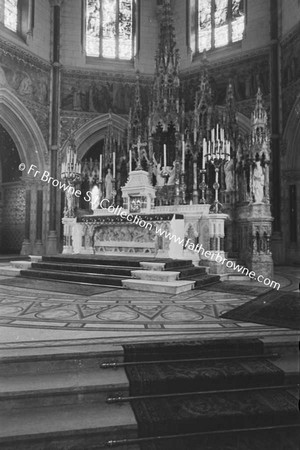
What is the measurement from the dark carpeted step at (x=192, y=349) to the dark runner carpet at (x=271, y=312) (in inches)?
30.8

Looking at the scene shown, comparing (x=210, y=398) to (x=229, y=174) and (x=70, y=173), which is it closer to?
(x=229, y=174)

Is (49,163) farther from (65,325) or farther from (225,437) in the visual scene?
(225,437)

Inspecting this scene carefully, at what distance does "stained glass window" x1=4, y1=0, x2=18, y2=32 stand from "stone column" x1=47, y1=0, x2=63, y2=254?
1.45 meters

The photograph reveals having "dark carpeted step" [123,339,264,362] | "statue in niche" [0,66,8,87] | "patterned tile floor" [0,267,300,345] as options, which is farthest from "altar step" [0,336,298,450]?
"statue in niche" [0,66,8,87]

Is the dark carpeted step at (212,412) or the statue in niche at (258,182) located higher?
the statue in niche at (258,182)

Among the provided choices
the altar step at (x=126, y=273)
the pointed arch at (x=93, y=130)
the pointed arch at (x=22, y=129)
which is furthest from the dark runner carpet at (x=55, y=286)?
the pointed arch at (x=93, y=130)

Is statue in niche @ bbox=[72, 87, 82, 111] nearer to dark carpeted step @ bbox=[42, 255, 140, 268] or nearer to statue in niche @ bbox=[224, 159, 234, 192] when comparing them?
statue in niche @ bbox=[224, 159, 234, 192]

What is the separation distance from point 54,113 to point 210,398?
13.8 meters

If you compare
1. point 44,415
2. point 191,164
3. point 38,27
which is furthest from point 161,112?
point 44,415

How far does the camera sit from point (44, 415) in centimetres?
225

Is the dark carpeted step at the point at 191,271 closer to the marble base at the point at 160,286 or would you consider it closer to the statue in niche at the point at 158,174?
the marble base at the point at 160,286

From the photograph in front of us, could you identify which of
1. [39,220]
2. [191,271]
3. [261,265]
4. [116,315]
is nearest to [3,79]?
[39,220]

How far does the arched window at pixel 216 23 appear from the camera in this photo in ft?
46.8

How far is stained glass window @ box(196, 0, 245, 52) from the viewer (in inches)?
561
